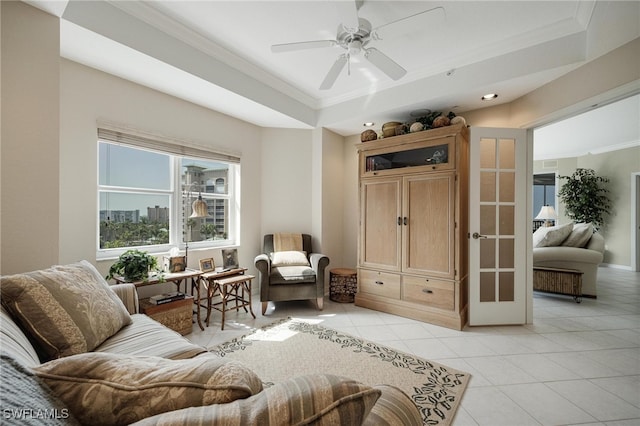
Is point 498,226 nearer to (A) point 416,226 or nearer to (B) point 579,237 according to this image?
(A) point 416,226

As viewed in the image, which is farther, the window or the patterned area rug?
the window

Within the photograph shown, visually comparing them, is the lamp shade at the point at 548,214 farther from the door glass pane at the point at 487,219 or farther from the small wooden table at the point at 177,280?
the small wooden table at the point at 177,280

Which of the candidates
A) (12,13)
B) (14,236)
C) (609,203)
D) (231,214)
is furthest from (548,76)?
(609,203)

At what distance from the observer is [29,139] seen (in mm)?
1745

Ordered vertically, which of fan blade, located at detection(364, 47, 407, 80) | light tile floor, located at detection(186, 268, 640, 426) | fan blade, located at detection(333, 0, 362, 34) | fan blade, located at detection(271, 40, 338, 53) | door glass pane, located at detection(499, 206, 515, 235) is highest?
fan blade, located at detection(333, 0, 362, 34)

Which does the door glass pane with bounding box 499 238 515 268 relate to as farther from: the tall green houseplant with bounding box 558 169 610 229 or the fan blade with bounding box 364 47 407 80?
the tall green houseplant with bounding box 558 169 610 229

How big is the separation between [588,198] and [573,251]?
327 cm

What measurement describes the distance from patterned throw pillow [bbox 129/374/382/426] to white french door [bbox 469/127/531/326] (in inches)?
118

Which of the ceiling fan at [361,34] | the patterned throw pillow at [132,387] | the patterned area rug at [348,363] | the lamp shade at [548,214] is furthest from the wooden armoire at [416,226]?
the lamp shade at [548,214]

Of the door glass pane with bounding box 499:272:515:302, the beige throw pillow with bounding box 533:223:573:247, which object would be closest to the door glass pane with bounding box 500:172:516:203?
the door glass pane with bounding box 499:272:515:302

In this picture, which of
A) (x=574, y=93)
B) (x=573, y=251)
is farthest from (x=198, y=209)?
(x=573, y=251)

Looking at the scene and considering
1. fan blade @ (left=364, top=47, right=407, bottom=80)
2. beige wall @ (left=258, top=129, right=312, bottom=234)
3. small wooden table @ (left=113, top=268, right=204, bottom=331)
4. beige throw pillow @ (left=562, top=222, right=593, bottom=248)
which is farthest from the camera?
beige wall @ (left=258, top=129, right=312, bottom=234)

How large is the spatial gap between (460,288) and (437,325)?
48 cm

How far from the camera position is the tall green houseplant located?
607 cm
